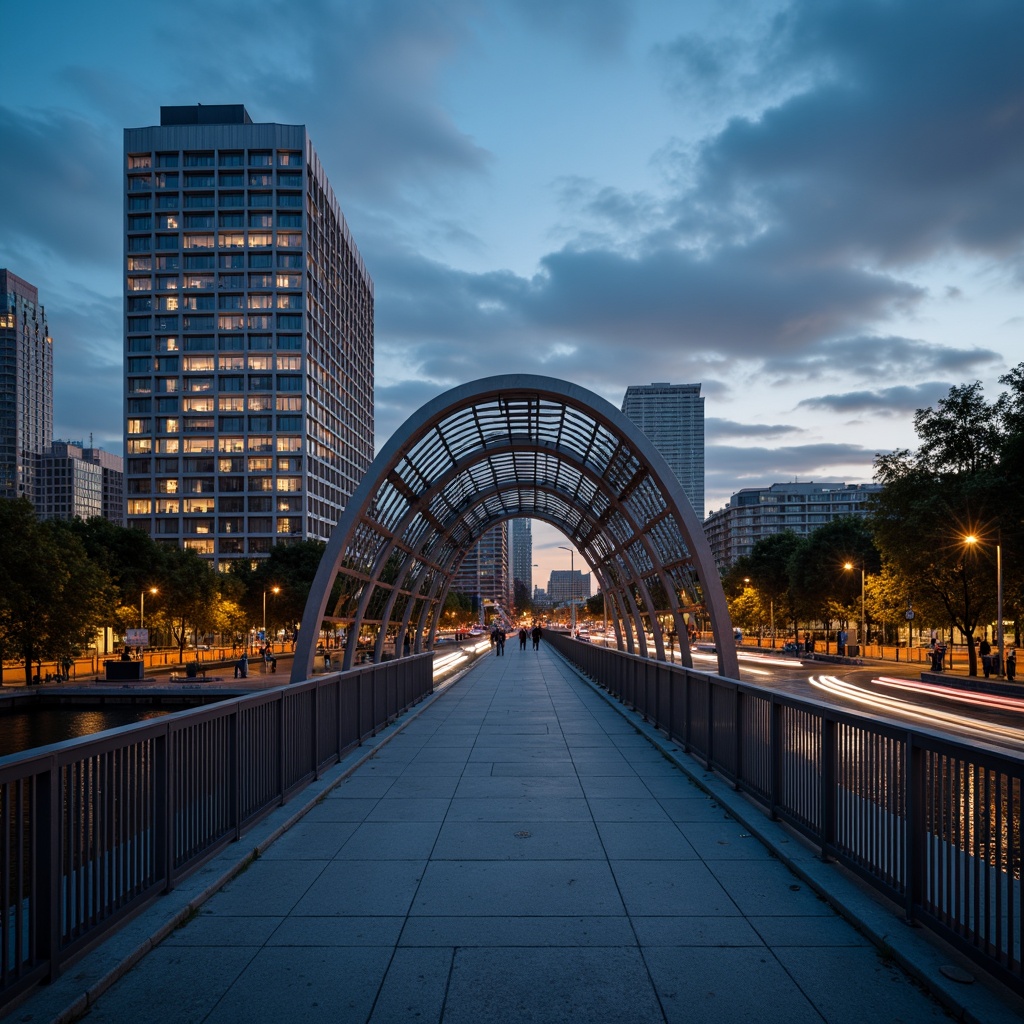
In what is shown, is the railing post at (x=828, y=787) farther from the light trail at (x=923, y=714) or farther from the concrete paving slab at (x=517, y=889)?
the light trail at (x=923, y=714)

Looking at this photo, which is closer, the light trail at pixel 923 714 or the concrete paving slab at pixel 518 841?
the concrete paving slab at pixel 518 841

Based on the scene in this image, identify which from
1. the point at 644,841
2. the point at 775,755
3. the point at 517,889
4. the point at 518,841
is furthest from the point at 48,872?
the point at 775,755

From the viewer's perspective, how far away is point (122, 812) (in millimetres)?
4824

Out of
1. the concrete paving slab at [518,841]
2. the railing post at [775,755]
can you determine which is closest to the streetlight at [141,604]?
the concrete paving slab at [518,841]

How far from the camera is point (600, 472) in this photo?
19.2 meters

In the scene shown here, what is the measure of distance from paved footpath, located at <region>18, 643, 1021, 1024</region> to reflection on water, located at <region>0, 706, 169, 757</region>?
13836mm

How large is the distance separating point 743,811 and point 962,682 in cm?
2505

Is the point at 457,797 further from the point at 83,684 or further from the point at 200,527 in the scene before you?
the point at 200,527

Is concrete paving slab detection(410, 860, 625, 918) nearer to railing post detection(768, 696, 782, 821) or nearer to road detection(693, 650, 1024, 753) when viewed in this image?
railing post detection(768, 696, 782, 821)

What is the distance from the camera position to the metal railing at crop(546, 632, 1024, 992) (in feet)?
13.0

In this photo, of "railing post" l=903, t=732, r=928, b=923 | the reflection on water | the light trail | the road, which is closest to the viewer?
"railing post" l=903, t=732, r=928, b=923

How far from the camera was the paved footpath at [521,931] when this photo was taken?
3.95 meters

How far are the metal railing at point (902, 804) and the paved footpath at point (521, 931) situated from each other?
212 mm

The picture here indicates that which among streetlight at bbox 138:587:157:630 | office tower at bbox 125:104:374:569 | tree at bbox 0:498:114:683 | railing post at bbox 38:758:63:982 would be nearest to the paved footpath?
railing post at bbox 38:758:63:982
